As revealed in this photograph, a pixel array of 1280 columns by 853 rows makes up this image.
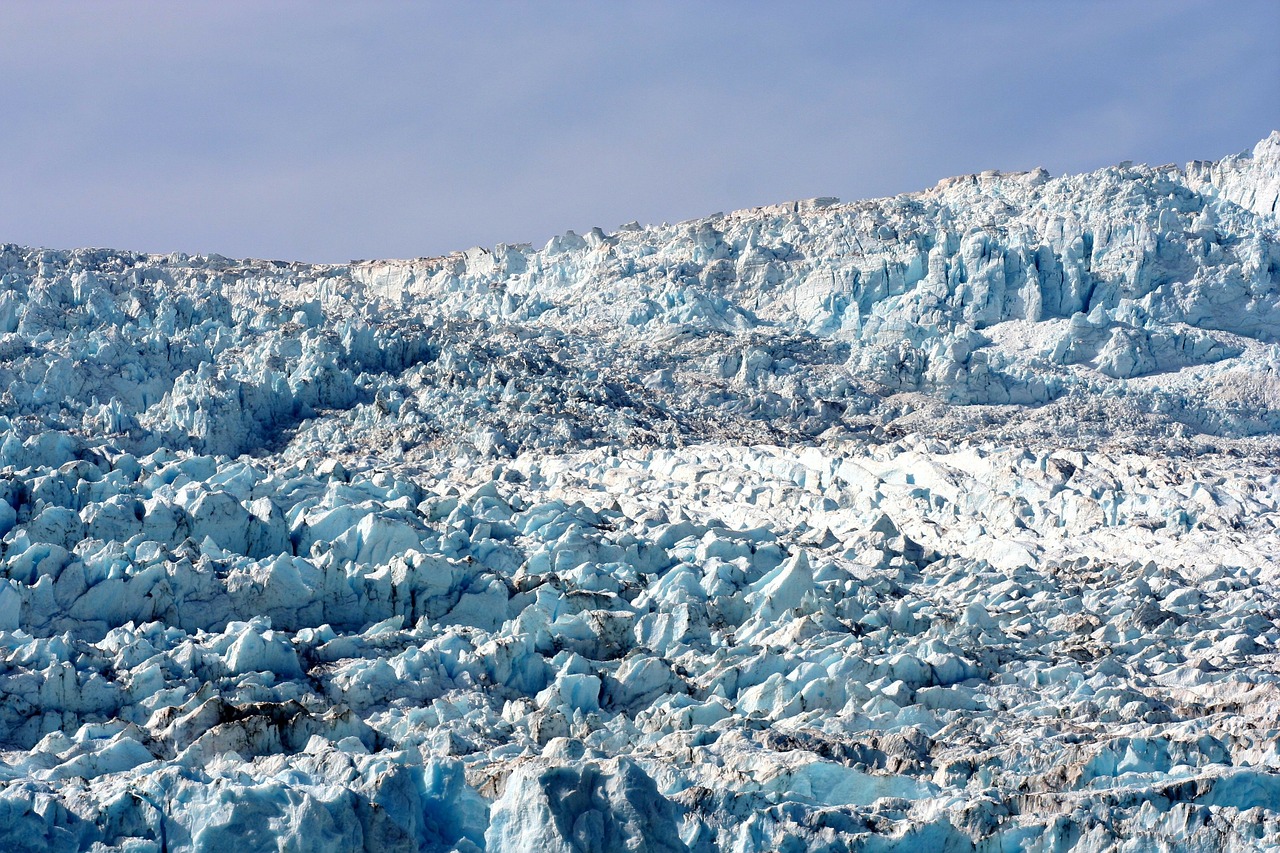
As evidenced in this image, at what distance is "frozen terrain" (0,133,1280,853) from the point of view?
1482cm

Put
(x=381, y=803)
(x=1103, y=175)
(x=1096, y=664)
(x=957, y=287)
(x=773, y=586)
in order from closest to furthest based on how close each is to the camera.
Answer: (x=381, y=803) < (x=1096, y=664) < (x=773, y=586) < (x=957, y=287) < (x=1103, y=175)

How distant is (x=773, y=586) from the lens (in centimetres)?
2564

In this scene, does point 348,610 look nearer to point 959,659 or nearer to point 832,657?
point 832,657

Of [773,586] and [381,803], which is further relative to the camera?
[773,586]

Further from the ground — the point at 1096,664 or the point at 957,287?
the point at 957,287

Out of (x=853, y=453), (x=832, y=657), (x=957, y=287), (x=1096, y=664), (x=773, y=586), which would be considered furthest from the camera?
(x=957, y=287)

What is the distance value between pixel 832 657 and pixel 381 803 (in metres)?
9.55

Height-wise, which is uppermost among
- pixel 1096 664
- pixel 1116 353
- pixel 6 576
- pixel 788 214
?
pixel 788 214

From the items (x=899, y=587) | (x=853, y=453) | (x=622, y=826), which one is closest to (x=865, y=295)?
(x=853, y=453)

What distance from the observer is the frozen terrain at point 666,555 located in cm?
1482

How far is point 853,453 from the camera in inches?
1519

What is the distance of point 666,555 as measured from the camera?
28297 millimetres

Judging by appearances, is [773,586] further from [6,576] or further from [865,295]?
[865,295]

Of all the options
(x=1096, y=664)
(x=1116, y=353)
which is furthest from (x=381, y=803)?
(x=1116, y=353)
